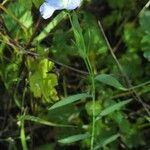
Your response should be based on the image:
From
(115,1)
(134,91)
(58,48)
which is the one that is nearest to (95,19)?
(115,1)

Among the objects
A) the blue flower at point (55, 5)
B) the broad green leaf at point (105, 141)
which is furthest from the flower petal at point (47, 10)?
the broad green leaf at point (105, 141)

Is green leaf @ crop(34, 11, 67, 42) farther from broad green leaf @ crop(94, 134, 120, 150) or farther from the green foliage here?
broad green leaf @ crop(94, 134, 120, 150)

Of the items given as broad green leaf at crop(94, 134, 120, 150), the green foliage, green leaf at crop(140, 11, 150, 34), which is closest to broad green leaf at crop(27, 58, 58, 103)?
the green foliage

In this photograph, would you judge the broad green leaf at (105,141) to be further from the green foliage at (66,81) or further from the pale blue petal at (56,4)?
the pale blue petal at (56,4)

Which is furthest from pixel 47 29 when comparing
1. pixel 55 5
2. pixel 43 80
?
pixel 55 5

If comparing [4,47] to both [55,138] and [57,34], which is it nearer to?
[57,34]

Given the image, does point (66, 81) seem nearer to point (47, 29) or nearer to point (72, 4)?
point (47, 29)
